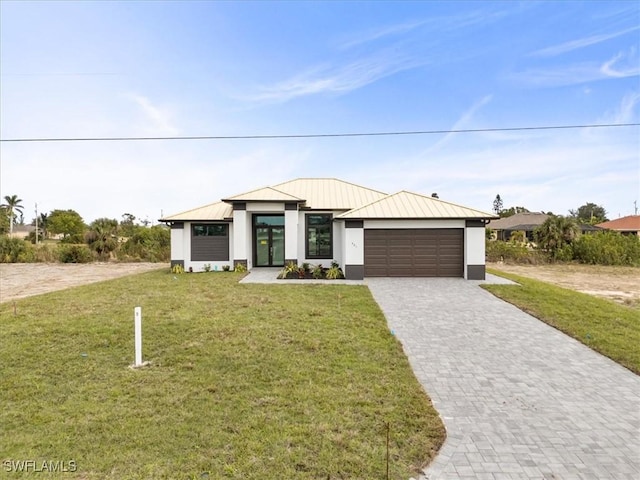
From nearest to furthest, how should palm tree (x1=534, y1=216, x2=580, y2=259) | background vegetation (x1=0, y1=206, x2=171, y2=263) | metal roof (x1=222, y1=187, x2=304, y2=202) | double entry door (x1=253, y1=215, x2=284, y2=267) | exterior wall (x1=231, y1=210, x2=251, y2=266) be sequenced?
metal roof (x1=222, y1=187, x2=304, y2=202)
exterior wall (x1=231, y1=210, x2=251, y2=266)
double entry door (x1=253, y1=215, x2=284, y2=267)
palm tree (x1=534, y1=216, x2=580, y2=259)
background vegetation (x1=0, y1=206, x2=171, y2=263)

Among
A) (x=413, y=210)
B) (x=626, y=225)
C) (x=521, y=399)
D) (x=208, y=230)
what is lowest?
(x=521, y=399)

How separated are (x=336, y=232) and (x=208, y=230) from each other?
6565mm

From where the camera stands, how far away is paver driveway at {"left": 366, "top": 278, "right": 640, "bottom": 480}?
288 centimetres

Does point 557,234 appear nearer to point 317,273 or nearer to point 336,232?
point 336,232

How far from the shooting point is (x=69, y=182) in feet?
83.3

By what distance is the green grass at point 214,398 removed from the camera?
2.84 metres

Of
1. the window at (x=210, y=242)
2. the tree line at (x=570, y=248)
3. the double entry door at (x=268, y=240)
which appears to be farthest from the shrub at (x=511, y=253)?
the window at (x=210, y=242)

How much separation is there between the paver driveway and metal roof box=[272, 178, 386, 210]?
9.36m

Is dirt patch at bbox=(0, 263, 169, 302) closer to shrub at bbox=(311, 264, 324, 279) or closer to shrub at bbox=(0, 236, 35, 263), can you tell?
shrub at bbox=(0, 236, 35, 263)

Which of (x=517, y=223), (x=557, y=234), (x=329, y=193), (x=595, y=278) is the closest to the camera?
(x=595, y=278)

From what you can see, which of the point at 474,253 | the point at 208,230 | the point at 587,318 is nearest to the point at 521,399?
the point at 587,318

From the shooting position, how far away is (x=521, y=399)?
404 cm

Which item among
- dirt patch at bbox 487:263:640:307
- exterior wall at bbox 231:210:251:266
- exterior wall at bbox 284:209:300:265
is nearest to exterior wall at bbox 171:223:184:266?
exterior wall at bbox 231:210:251:266

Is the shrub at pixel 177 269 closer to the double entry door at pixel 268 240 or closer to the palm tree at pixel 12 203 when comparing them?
the double entry door at pixel 268 240
